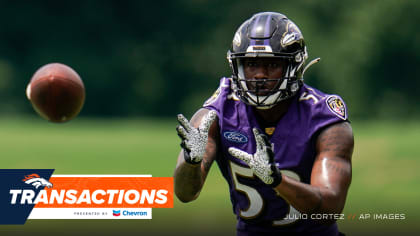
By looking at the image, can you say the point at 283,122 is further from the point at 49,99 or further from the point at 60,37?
the point at 60,37

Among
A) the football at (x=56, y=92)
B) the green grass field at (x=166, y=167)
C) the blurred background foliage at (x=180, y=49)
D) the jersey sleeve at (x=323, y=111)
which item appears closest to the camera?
the jersey sleeve at (x=323, y=111)

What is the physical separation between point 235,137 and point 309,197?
0.79 m

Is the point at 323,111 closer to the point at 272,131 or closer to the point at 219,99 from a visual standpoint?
the point at 272,131

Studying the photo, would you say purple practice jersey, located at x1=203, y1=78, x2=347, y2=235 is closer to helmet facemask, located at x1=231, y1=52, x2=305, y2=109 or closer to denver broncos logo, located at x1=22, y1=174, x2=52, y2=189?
helmet facemask, located at x1=231, y1=52, x2=305, y2=109

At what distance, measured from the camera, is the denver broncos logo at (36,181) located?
721 centimetres

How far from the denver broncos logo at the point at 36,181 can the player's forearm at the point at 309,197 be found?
342cm

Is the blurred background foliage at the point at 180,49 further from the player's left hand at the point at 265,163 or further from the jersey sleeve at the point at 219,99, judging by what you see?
the player's left hand at the point at 265,163

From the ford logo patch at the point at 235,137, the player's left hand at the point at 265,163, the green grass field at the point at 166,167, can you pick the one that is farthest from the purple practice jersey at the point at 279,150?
the green grass field at the point at 166,167

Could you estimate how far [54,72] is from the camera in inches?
234

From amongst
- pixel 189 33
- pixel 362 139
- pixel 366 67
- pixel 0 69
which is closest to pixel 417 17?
pixel 366 67

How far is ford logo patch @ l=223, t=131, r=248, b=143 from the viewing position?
497cm

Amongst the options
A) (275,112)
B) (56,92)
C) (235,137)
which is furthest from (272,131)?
(56,92)

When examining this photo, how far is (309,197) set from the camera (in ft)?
14.4

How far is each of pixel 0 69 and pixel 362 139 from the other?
23.6 metres
